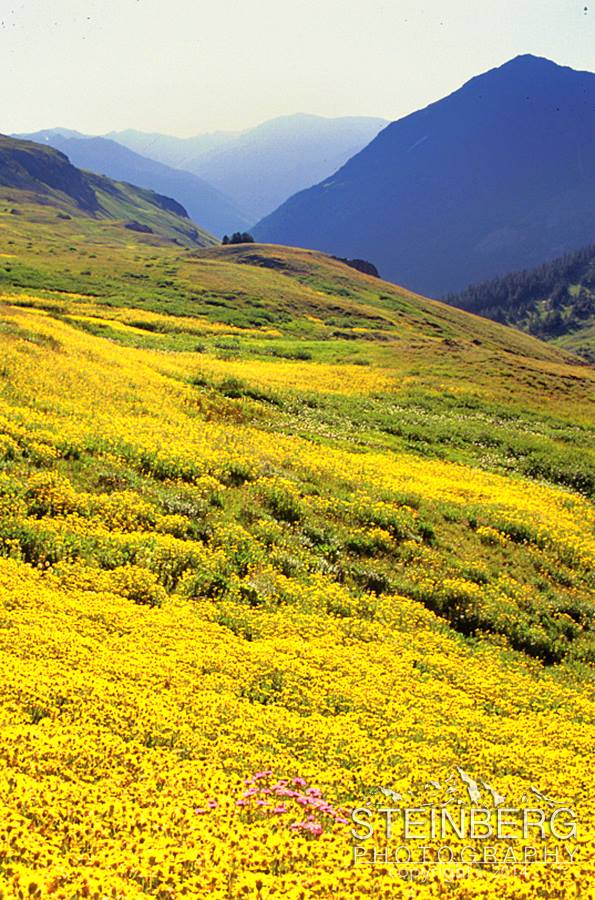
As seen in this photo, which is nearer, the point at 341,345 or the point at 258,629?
the point at 258,629

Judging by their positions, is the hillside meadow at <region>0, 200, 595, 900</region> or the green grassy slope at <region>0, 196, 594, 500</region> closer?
the hillside meadow at <region>0, 200, 595, 900</region>

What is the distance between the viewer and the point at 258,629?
11398 millimetres

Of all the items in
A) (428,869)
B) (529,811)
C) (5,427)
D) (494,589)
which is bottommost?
(494,589)

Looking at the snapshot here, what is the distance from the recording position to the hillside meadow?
17.9 feet

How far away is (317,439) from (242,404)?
4.29 metres

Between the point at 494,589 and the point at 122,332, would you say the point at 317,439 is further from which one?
the point at 122,332

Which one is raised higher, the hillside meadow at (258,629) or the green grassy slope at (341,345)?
the green grassy slope at (341,345)

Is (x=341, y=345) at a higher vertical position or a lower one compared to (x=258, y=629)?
higher

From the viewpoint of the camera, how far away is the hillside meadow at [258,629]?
5445mm

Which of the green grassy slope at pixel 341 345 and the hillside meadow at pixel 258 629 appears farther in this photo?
the green grassy slope at pixel 341 345

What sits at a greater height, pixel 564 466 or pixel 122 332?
pixel 122 332

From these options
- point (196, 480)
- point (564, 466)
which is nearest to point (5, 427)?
point (196, 480)

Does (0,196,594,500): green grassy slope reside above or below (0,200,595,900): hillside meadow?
above

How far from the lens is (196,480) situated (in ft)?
57.9
